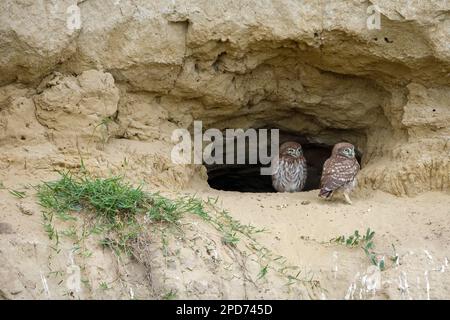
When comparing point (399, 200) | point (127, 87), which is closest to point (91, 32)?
point (127, 87)

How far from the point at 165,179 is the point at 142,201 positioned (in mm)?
1023

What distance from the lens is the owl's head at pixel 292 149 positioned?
891 cm

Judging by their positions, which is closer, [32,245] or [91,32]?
[32,245]

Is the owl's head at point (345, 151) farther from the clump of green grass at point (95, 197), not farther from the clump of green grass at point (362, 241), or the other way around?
the clump of green grass at point (95, 197)

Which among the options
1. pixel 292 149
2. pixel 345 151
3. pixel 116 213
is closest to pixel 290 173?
pixel 292 149

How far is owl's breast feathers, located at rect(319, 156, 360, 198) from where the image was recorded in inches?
292

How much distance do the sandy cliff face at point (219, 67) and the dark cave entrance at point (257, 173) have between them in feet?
4.34

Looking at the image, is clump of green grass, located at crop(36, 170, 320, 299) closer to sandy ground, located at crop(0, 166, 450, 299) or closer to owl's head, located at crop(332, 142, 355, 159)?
sandy ground, located at crop(0, 166, 450, 299)

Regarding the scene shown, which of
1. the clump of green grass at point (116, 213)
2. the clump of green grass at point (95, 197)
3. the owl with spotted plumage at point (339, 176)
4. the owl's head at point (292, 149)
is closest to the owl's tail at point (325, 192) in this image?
the owl with spotted plumage at point (339, 176)

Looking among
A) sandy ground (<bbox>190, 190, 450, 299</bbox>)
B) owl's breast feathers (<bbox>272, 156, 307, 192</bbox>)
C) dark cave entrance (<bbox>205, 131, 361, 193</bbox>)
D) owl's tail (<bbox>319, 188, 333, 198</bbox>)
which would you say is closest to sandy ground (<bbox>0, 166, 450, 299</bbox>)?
sandy ground (<bbox>190, 190, 450, 299</bbox>)

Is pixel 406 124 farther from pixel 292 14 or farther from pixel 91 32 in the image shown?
pixel 91 32

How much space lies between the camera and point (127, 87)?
7.37 meters

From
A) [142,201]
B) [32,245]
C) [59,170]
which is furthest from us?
[59,170]

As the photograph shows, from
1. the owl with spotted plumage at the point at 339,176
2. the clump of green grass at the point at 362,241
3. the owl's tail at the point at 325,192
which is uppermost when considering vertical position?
the owl with spotted plumage at the point at 339,176
